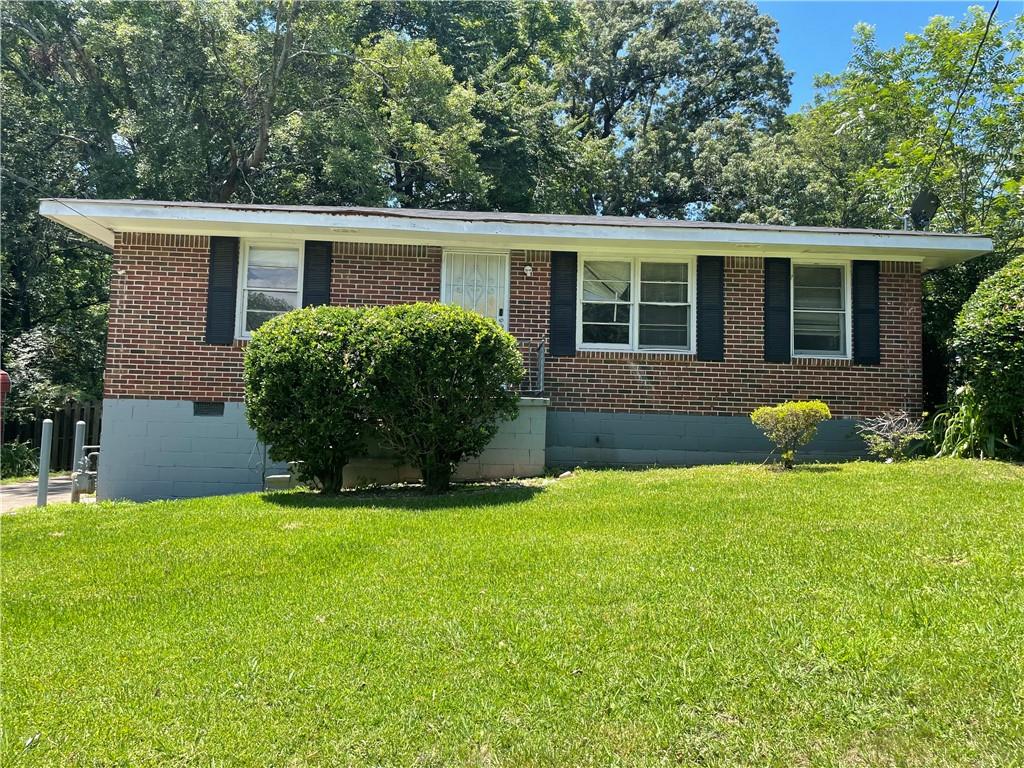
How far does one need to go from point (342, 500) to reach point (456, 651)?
428cm

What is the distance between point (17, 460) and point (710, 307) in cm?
1302

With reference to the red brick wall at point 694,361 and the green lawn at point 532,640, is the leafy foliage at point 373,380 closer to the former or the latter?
the green lawn at point 532,640

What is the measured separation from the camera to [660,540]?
536 cm

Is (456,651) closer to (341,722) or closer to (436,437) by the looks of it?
(341,722)

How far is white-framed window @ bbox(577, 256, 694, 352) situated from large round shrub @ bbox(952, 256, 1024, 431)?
3.45m

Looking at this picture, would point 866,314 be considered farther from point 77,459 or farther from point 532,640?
point 77,459

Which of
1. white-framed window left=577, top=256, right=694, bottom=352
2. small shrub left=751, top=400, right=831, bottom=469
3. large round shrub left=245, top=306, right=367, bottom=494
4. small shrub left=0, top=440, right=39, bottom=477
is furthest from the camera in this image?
small shrub left=0, top=440, right=39, bottom=477

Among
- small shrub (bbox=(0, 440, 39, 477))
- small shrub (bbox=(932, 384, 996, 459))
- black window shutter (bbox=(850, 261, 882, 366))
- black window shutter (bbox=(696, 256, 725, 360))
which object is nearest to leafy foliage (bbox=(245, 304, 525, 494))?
black window shutter (bbox=(696, 256, 725, 360))

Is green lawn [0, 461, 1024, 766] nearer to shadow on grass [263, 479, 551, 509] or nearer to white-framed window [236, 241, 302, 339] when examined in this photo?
shadow on grass [263, 479, 551, 509]

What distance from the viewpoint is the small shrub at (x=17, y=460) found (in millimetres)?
13672

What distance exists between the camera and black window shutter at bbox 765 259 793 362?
10227mm

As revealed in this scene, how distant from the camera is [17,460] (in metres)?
13.9

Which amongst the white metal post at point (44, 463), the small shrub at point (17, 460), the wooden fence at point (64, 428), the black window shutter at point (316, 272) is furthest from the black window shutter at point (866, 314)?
the small shrub at point (17, 460)

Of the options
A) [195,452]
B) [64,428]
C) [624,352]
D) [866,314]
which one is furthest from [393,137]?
[866,314]
